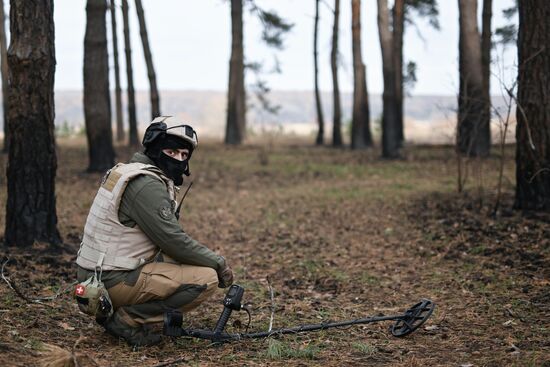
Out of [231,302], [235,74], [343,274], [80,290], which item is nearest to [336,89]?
[235,74]

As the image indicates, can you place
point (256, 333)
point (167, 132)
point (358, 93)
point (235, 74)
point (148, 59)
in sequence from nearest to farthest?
point (167, 132), point (256, 333), point (148, 59), point (358, 93), point (235, 74)

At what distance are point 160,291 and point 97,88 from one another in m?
11.4

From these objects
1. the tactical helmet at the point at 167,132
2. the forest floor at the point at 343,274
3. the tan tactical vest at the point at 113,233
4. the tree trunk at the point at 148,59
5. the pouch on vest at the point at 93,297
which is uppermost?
the tree trunk at the point at 148,59

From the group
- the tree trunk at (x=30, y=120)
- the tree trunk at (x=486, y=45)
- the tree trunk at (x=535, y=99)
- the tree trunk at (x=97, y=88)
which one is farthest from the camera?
the tree trunk at (x=486, y=45)

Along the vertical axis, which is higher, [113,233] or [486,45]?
[486,45]

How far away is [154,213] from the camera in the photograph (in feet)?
17.7

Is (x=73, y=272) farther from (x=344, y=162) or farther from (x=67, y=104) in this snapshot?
(x=67, y=104)

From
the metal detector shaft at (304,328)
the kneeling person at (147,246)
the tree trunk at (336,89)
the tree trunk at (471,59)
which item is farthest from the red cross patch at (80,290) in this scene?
the tree trunk at (336,89)

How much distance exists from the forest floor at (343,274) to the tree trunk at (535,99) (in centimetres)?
55

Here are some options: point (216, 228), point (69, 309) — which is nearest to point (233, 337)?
point (69, 309)

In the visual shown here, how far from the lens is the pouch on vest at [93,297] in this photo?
5.34m

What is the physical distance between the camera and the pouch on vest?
17.5ft

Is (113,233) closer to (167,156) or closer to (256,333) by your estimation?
(167,156)

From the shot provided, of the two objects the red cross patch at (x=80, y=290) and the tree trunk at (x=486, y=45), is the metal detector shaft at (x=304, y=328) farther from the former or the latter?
the tree trunk at (x=486, y=45)
